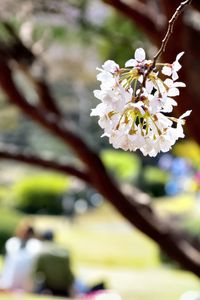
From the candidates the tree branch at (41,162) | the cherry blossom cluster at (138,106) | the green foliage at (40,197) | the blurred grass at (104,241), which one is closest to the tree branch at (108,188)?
the tree branch at (41,162)

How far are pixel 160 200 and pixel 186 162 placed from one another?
73 centimetres

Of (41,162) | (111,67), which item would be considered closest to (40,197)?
(41,162)

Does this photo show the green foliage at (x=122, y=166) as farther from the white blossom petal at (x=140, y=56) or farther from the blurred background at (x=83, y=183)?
the white blossom petal at (x=140, y=56)

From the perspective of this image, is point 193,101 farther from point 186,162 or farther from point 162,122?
point 186,162

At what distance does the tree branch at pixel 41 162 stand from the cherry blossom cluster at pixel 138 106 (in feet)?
9.23

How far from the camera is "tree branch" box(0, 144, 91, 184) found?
4.09 m

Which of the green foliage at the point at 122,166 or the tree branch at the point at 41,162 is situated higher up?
the green foliage at the point at 122,166

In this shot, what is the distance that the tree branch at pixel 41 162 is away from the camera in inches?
161

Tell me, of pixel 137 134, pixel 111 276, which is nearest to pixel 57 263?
pixel 111 276

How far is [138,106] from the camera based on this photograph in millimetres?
1234

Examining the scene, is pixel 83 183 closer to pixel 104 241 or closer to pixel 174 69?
pixel 174 69

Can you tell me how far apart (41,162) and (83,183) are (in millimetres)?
687

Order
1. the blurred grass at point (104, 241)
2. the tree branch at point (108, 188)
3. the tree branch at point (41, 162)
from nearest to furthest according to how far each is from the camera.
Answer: the tree branch at point (108, 188), the tree branch at point (41, 162), the blurred grass at point (104, 241)

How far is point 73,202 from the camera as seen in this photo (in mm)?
12516
